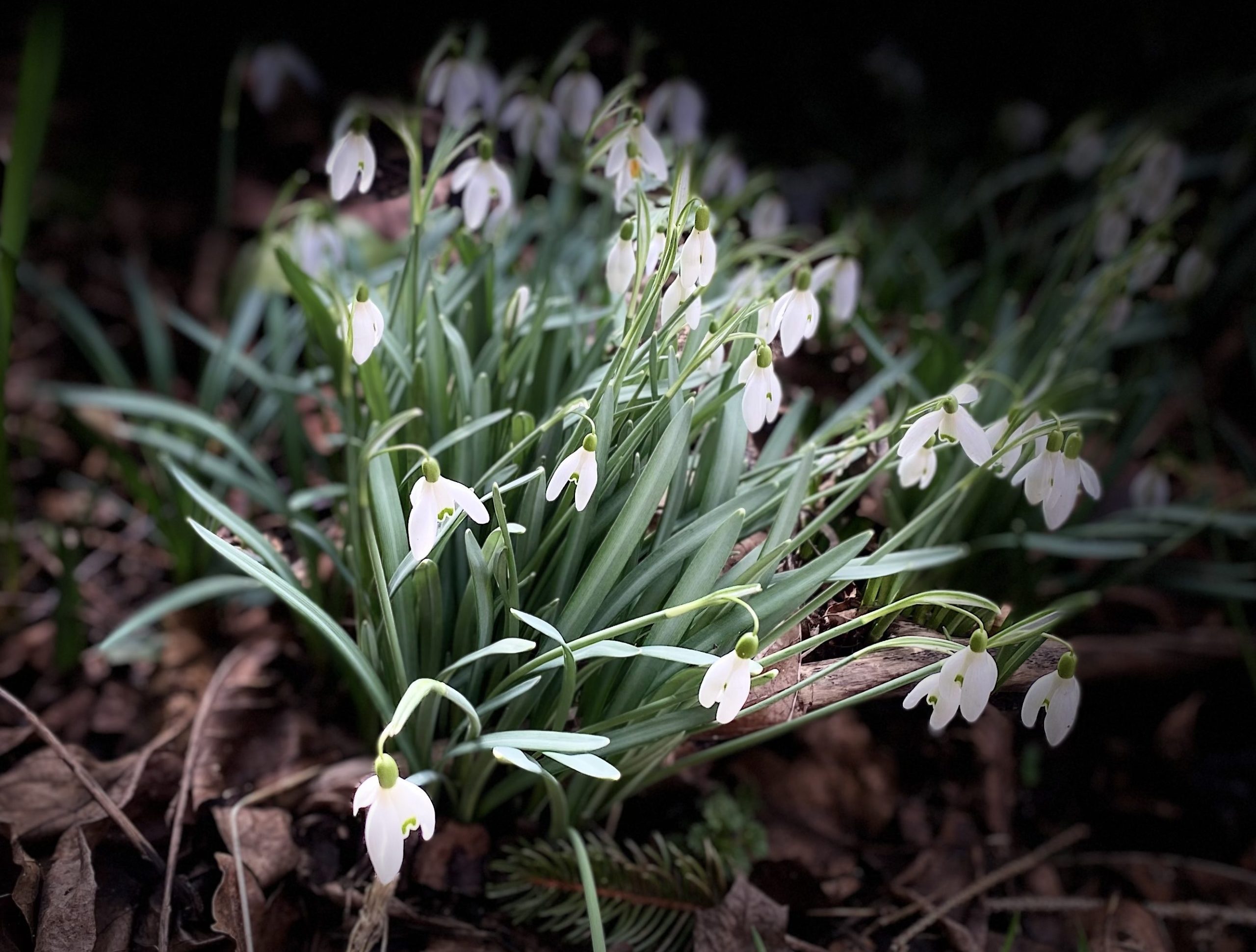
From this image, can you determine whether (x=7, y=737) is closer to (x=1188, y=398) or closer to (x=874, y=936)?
(x=874, y=936)

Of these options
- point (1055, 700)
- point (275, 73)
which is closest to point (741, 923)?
point (1055, 700)

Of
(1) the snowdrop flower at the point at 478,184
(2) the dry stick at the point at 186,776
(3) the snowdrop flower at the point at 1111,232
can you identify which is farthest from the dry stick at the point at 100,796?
(3) the snowdrop flower at the point at 1111,232

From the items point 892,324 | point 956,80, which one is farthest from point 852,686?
point 956,80

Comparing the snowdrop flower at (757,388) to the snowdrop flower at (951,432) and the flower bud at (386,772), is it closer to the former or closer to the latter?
the snowdrop flower at (951,432)

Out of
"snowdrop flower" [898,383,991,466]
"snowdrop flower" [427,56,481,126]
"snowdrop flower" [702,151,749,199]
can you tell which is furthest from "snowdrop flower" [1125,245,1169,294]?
"snowdrop flower" [427,56,481,126]

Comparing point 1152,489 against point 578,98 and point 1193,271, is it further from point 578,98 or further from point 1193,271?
point 578,98
